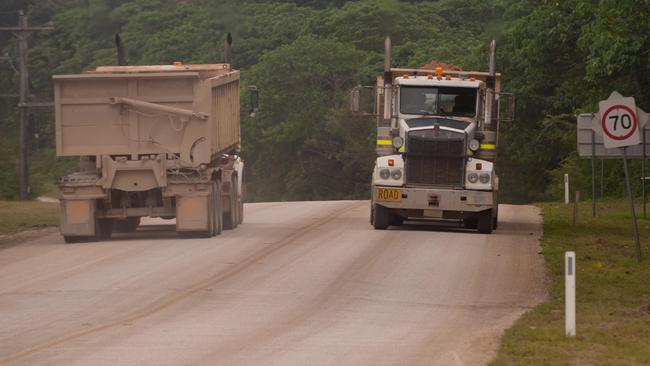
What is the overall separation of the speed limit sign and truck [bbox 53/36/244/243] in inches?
328

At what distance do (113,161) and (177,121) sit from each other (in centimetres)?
142

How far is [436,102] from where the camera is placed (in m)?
26.9

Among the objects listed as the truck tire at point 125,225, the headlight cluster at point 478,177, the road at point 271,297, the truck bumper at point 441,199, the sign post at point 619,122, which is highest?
the sign post at point 619,122

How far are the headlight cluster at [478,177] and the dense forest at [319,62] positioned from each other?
18.6m

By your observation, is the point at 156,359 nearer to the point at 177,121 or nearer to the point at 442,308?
the point at 442,308

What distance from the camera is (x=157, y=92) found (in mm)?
25906

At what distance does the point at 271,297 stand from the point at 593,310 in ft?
13.3

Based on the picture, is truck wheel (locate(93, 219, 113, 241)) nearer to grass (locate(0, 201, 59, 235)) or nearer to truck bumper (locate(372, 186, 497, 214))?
grass (locate(0, 201, 59, 235))

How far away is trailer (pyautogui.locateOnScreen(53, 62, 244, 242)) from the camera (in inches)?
1007

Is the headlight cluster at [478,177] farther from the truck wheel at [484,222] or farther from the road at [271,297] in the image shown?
the road at [271,297]

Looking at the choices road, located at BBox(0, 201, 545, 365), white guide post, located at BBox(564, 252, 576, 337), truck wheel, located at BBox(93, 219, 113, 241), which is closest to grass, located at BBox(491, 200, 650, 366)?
white guide post, located at BBox(564, 252, 576, 337)

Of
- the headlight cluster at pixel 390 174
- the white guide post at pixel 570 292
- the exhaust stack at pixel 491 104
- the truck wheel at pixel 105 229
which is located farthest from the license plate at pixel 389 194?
the white guide post at pixel 570 292

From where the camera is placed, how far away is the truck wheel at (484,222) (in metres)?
26.4

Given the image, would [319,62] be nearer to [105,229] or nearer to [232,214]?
[232,214]
